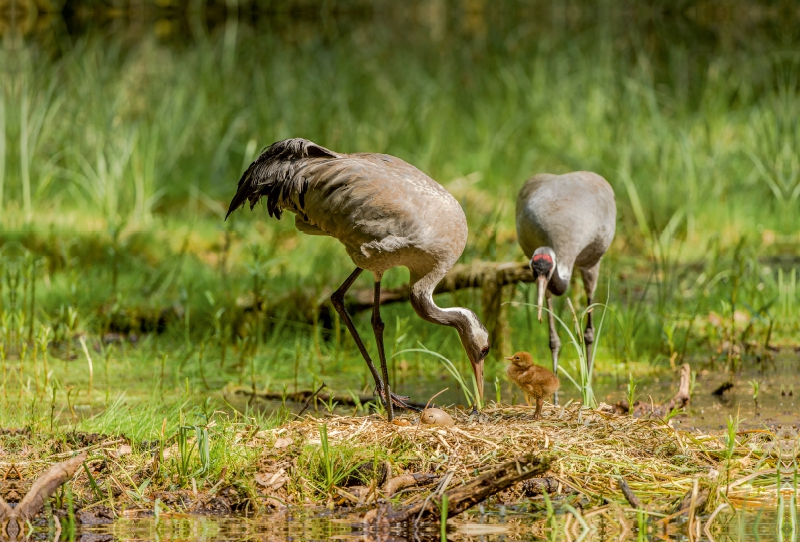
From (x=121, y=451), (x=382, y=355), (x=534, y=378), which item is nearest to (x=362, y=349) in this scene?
(x=382, y=355)

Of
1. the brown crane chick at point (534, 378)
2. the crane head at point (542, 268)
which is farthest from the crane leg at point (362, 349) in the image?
the crane head at point (542, 268)

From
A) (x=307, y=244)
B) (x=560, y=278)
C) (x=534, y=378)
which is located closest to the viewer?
(x=534, y=378)

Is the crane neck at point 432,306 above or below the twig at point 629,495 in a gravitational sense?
above

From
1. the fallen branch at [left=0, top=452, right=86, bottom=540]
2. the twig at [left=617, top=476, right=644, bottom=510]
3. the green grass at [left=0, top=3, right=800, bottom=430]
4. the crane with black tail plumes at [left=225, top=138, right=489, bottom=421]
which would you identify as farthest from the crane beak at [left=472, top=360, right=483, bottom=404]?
the fallen branch at [left=0, top=452, right=86, bottom=540]

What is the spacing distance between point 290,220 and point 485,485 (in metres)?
6.30

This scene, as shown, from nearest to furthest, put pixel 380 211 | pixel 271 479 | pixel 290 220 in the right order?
pixel 271 479, pixel 380 211, pixel 290 220

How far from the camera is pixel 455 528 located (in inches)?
165

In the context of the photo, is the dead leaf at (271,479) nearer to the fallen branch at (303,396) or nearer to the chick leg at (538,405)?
the chick leg at (538,405)

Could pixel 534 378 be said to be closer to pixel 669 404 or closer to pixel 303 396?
pixel 669 404

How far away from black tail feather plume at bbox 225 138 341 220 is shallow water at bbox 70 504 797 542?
2033mm

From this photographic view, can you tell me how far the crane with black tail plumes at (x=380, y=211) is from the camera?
553cm

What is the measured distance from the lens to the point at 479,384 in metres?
5.78

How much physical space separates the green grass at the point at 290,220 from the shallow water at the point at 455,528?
1150mm

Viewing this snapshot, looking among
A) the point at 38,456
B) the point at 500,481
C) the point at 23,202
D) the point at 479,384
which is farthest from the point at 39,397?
the point at 23,202
